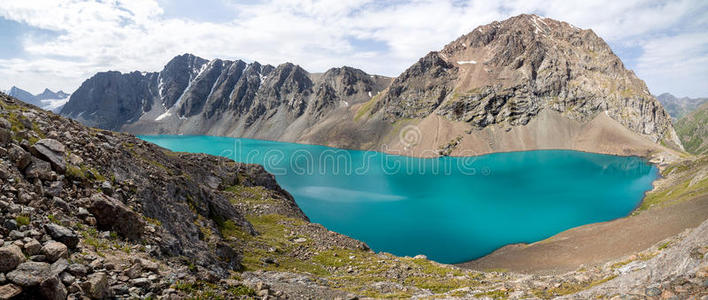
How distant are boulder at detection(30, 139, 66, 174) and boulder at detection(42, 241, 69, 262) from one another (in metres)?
6.07

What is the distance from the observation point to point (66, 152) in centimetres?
1504

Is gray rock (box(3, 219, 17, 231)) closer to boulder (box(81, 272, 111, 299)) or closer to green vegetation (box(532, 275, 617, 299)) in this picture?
boulder (box(81, 272, 111, 299))

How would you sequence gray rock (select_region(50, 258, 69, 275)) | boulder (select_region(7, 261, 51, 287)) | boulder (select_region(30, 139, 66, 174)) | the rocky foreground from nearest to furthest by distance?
boulder (select_region(7, 261, 51, 287))
gray rock (select_region(50, 258, 69, 275))
the rocky foreground
boulder (select_region(30, 139, 66, 174))

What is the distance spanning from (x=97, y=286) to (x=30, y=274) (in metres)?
1.54

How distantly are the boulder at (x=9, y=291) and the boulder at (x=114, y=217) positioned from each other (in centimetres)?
688

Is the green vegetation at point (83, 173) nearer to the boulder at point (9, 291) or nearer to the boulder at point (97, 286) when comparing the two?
the boulder at point (97, 286)

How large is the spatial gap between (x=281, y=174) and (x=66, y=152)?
112555mm

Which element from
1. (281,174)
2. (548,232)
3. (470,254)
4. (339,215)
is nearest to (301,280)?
(470,254)

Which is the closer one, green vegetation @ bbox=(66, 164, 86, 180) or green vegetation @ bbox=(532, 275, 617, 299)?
green vegetation @ bbox=(66, 164, 86, 180)

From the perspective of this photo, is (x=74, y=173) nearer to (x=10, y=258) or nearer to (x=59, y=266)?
(x=59, y=266)

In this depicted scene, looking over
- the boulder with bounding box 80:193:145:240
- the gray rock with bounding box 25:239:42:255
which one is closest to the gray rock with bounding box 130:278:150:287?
the gray rock with bounding box 25:239:42:255

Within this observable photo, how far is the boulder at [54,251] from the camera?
8.67m

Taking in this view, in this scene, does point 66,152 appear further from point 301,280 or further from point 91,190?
point 301,280

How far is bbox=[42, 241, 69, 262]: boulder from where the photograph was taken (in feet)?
28.4
